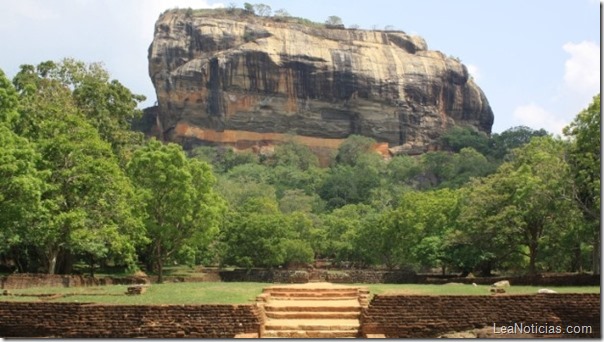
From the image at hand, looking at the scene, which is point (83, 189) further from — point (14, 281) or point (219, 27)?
point (219, 27)

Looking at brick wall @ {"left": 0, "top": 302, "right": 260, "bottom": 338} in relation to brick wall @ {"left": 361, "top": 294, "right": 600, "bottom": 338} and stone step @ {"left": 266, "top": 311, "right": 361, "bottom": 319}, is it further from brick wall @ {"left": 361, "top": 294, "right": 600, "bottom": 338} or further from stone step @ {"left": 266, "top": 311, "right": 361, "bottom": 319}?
brick wall @ {"left": 361, "top": 294, "right": 600, "bottom": 338}

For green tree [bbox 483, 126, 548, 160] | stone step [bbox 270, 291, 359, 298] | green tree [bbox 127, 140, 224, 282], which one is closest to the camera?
stone step [bbox 270, 291, 359, 298]

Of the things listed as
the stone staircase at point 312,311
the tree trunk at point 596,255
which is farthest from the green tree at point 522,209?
the stone staircase at point 312,311

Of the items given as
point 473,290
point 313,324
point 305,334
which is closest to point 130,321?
point 305,334

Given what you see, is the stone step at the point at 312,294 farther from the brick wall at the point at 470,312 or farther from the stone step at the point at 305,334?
the brick wall at the point at 470,312

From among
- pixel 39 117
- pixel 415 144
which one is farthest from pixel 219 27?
pixel 39 117

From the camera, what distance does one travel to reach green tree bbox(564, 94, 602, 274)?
906 inches

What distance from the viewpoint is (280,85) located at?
97438mm

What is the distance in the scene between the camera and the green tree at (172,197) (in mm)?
31422

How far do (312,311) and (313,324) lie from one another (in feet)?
3.75

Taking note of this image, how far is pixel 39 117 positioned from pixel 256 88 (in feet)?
219

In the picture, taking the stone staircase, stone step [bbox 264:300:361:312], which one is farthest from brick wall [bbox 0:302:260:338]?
stone step [bbox 264:300:361:312]

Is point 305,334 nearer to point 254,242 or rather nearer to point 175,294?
point 175,294

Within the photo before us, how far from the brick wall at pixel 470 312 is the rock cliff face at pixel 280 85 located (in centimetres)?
8027
